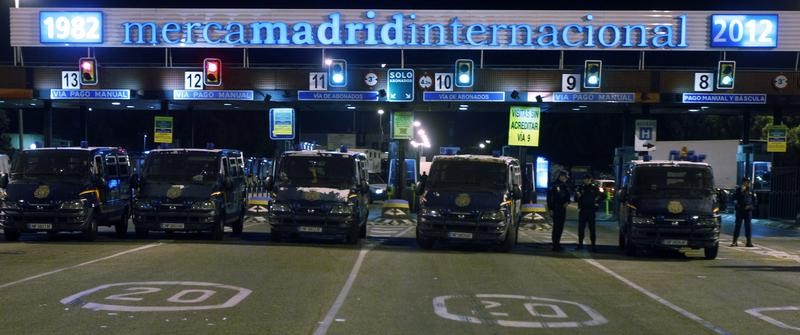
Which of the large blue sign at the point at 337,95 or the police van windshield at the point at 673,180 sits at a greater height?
the large blue sign at the point at 337,95

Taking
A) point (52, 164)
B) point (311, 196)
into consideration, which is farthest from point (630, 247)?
point (52, 164)

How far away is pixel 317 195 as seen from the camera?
58.4 ft

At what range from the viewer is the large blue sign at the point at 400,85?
28.6 meters

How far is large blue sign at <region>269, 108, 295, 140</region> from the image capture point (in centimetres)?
3162

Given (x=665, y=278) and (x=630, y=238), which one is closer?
(x=665, y=278)

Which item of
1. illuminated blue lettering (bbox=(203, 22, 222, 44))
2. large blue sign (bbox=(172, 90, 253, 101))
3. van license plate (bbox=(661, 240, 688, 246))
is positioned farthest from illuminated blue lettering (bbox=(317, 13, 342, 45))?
van license plate (bbox=(661, 240, 688, 246))

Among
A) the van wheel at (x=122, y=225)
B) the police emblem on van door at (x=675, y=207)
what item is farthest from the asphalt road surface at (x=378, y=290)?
the van wheel at (x=122, y=225)

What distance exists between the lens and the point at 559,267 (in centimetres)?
1494

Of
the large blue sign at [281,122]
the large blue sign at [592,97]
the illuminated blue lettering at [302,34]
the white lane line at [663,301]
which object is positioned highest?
the illuminated blue lettering at [302,34]

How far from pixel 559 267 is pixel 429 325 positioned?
6.56 meters

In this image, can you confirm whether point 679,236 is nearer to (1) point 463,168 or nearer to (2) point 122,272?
(1) point 463,168

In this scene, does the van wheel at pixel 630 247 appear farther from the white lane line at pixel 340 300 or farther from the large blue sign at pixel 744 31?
the large blue sign at pixel 744 31

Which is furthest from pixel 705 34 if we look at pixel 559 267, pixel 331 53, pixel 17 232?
pixel 17 232

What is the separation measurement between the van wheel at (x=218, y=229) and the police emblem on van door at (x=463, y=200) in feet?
18.4
